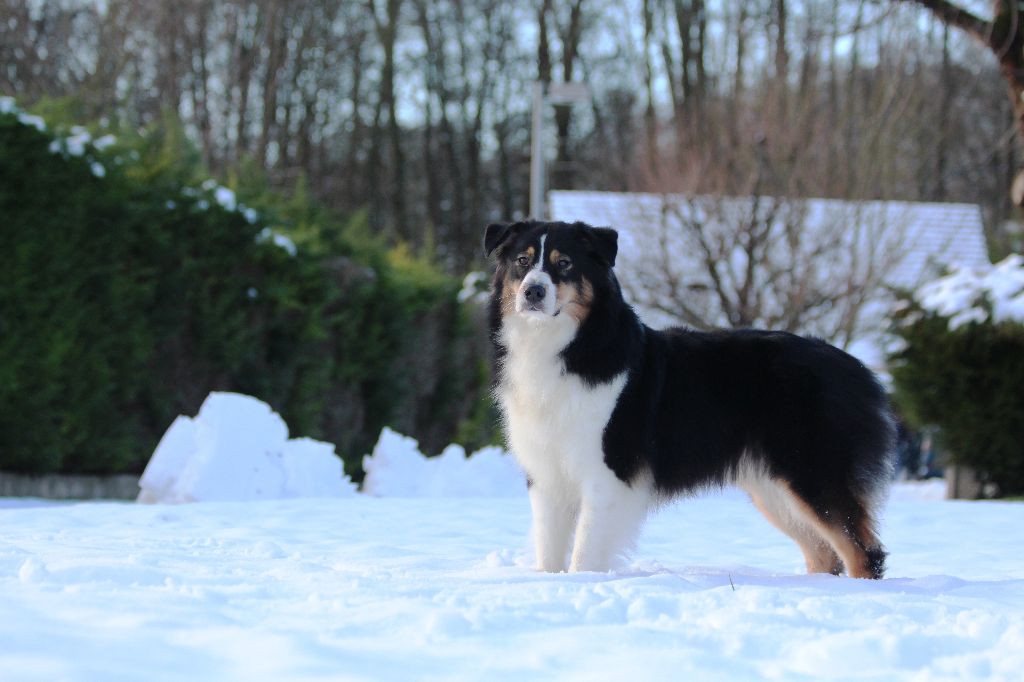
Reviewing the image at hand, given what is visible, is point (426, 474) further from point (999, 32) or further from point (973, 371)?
point (973, 371)

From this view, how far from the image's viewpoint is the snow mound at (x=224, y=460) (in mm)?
9227

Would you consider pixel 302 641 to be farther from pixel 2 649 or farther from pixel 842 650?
pixel 842 650

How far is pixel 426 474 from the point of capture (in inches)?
424

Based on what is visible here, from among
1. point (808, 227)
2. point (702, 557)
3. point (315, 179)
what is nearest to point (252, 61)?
point (315, 179)

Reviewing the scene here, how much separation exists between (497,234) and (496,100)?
95.4 ft

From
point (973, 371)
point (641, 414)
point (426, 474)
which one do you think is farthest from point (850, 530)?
point (973, 371)

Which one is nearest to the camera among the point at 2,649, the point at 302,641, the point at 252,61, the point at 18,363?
the point at 2,649

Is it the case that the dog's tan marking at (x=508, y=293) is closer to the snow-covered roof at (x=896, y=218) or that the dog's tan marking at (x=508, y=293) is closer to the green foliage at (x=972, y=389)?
the green foliage at (x=972, y=389)

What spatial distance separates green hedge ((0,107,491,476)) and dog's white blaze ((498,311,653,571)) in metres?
5.91

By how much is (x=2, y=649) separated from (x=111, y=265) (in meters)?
7.64

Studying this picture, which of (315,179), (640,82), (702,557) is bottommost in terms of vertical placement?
(702,557)

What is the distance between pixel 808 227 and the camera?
17000mm

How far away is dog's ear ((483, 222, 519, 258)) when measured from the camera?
563 centimetres

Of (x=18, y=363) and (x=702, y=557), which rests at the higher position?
(x=18, y=363)
